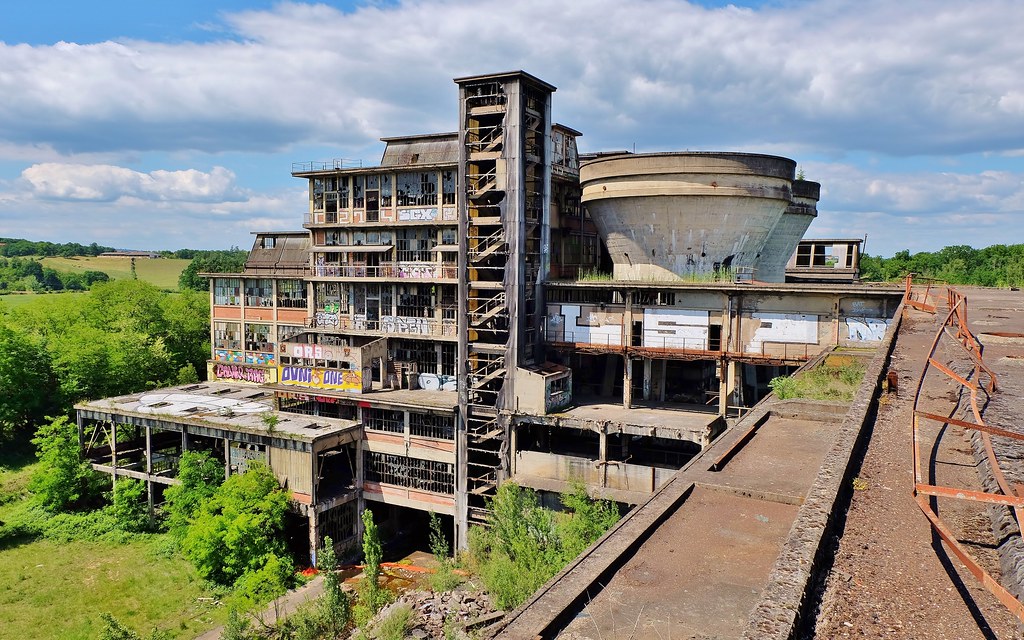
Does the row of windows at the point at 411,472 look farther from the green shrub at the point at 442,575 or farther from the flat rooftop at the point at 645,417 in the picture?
the flat rooftop at the point at 645,417

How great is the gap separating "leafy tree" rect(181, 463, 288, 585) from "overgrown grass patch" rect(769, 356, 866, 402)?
892 inches

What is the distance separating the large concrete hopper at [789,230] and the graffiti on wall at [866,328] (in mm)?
12674

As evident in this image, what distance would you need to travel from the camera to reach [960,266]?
85.3 metres

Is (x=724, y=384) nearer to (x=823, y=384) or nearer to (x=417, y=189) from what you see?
(x=823, y=384)

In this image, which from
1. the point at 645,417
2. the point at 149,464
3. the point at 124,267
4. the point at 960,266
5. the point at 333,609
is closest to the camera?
the point at 333,609

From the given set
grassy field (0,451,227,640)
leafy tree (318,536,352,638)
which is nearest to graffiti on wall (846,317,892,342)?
leafy tree (318,536,352,638)

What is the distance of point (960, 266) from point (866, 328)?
70.7 m

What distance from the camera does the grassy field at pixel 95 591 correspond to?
26266 mm

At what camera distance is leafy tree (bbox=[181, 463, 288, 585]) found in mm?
29453

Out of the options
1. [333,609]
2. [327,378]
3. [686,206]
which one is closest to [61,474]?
[327,378]

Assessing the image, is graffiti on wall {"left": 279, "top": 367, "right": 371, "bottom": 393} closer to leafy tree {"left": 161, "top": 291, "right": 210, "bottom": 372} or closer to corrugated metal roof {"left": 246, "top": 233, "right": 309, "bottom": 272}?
corrugated metal roof {"left": 246, "top": 233, "right": 309, "bottom": 272}

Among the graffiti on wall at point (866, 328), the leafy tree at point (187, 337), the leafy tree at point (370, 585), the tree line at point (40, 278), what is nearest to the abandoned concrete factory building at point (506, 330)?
the graffiti on wall at point (866, 328)

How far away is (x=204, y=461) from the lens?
34.3 metres

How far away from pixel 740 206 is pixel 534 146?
34.3 ft
